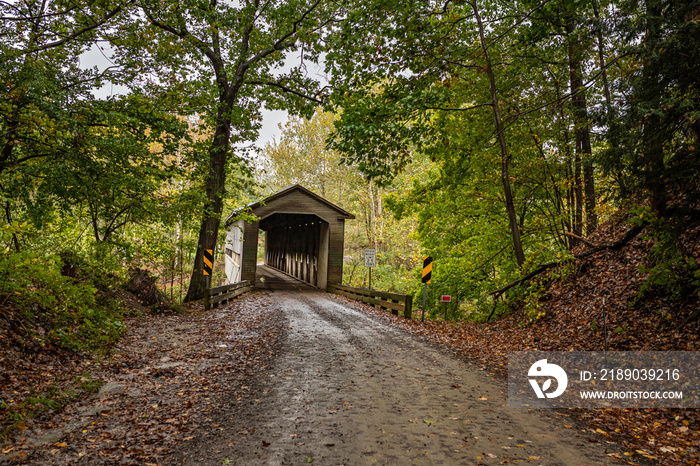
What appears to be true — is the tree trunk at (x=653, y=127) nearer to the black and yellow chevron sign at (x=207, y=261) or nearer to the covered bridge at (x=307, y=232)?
the black and yellow chevron sign at (x=207, y=261)

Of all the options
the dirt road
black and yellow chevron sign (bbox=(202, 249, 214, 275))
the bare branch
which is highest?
the bare branch

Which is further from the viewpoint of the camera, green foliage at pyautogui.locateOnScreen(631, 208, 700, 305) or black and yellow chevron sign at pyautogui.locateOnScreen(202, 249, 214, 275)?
black and yellow chevron sign at pyautogui.locateOnScreen(202, 249, 214, 275)

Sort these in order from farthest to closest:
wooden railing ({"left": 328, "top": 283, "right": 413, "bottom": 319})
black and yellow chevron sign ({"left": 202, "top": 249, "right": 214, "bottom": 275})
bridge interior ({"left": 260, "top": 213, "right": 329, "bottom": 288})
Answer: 1. bridge interior ({"left": 260, "top": 213, "right": 329, "bottom": 288})
2. black and yellow chevron sign ({"left": 202, "top": 249, "right": 214, "bottom": 275})
3. wooden railing ({"left": 328, "top": 283, "right": 413, "bottom": 319})

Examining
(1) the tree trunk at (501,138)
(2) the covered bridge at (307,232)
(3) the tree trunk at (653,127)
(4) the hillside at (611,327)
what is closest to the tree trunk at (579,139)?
(4) the hillside at (611,327)

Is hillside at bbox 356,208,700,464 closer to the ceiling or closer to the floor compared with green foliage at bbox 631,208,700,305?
closer to the floor

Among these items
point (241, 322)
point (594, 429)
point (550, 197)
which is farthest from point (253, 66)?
point (594, 429)

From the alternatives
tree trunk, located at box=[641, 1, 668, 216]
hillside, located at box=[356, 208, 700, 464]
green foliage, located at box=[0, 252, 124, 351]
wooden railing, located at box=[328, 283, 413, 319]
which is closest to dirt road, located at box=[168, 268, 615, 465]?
hillside, located at box=[356, 208, 700, 464]

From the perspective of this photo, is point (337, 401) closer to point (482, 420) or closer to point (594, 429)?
point (482, 420)

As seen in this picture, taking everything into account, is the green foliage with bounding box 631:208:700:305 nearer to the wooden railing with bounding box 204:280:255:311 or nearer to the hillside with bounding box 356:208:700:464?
the hillside with bounding box 356:208:700:464

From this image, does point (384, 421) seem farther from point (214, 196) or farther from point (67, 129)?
point (214, 196)

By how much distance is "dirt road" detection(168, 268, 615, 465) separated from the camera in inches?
131

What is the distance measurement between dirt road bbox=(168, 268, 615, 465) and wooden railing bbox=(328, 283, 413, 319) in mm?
5822

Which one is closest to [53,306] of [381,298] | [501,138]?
[501,138]

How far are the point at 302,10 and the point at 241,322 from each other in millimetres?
10616
